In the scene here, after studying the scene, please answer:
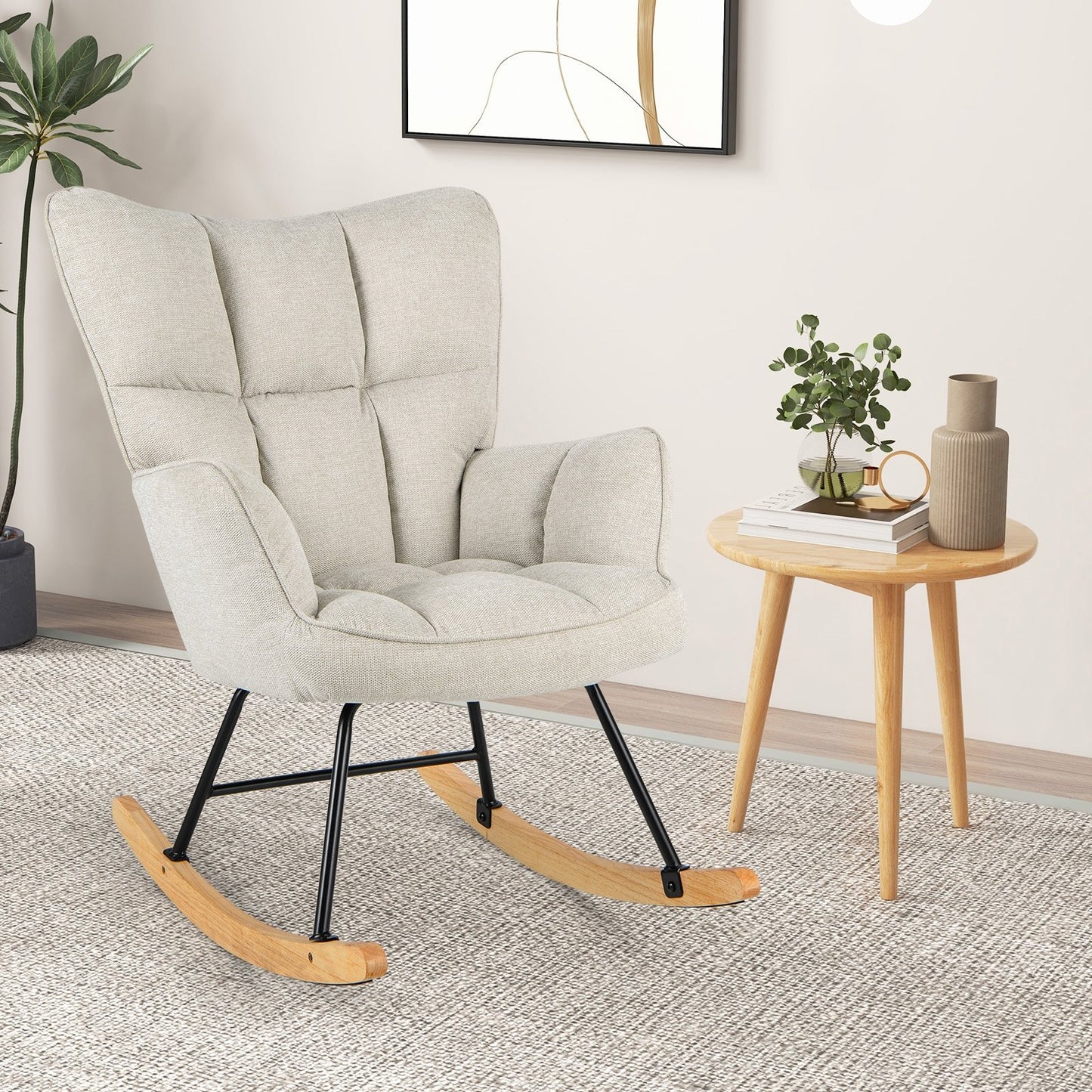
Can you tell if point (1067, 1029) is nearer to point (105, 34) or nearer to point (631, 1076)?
point (631, 1076)

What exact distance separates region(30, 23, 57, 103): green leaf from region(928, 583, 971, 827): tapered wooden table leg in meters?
2.00

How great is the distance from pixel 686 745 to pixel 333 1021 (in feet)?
3.39

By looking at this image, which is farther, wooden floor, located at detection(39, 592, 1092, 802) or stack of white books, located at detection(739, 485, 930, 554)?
wooden floor, located at detection(39, 592, 1092, 802)

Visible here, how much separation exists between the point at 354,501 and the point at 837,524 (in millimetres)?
682

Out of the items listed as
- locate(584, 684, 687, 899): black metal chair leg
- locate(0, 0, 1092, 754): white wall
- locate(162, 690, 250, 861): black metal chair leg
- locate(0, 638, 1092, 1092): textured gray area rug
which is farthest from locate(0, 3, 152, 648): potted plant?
locate(584, 684, 687, 899): black metal chair leg

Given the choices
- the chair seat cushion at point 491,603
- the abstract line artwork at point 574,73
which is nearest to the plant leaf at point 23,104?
the abstract line artwork at point 574,73

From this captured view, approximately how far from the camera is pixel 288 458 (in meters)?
2.16

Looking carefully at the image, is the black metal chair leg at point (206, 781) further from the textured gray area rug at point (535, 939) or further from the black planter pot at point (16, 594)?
the black planter pot at point (16, 594)

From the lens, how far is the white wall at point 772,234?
2.51 m

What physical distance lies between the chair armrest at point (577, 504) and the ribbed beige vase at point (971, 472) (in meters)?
0.37

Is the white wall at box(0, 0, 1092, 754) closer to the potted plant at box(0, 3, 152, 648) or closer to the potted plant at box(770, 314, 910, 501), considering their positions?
the potted plant at box(0, 3, 152, 648)

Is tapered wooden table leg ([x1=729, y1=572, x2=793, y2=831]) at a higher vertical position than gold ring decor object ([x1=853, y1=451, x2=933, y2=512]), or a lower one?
lower

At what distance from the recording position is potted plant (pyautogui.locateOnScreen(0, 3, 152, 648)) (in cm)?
303

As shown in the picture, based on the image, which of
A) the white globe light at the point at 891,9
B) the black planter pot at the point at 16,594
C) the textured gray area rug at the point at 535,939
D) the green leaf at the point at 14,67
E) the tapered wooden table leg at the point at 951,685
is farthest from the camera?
the black planter pot at the point at 16,594
